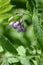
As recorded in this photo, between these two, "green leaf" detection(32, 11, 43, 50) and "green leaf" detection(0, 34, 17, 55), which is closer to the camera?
"green leaf" detection(32, 11, 43, 50)

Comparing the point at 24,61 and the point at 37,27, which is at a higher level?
the point at 37,27

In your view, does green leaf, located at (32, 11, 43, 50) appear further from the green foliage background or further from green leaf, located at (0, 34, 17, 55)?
green leaf, located at (0, 34, 17, 55)

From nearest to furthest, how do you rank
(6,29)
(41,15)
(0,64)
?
(41,15), (0,64), (6,29)

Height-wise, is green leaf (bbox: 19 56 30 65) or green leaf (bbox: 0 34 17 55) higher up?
green leaf (bbox: 0 34 17 55)

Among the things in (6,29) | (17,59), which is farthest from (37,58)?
(6,29)

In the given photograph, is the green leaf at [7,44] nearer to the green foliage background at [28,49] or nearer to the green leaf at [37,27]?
the green foliage background at [28,49]

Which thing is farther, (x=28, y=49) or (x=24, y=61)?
(x=28, y=49)

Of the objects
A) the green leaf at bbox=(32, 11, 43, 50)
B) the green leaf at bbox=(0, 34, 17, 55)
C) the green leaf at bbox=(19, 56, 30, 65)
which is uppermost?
the green leaf at bbox=(32, 11, 43, 50)

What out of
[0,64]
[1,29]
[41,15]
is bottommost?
[1,29]

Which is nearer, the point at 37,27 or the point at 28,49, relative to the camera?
the point at 37,27

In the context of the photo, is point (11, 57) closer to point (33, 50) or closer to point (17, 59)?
point (17, 59)

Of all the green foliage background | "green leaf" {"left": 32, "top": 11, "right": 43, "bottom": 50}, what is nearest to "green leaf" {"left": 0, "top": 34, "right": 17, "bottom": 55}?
the green foliage background
